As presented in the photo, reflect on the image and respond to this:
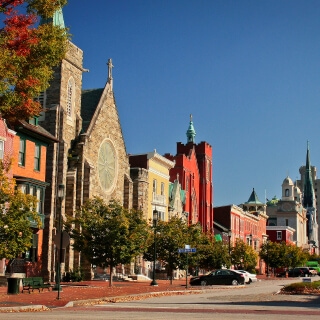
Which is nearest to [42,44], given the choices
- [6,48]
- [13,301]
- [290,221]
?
[6,48]

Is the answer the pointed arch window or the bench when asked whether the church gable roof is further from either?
the bench

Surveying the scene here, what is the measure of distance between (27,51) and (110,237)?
19.9 meters

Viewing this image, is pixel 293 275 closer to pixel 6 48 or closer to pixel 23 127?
pixel 23 127

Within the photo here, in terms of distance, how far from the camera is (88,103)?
2104 inches

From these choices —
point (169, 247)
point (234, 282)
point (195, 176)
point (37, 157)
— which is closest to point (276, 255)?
point (195, 176)

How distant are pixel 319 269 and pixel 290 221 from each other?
58474 millimetres

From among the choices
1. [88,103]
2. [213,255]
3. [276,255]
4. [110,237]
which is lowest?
[213,255]

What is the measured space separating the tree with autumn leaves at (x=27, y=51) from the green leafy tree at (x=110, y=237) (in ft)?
59.4

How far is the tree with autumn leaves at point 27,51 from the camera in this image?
20.2 meters

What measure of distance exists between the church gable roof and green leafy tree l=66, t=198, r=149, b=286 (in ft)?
40.1

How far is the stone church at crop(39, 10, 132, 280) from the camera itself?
44250 mm

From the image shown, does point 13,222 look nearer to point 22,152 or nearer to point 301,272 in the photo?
point 22,152

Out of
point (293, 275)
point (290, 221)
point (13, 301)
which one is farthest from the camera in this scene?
point (290, 221)

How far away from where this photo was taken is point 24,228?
2769 centimetres
